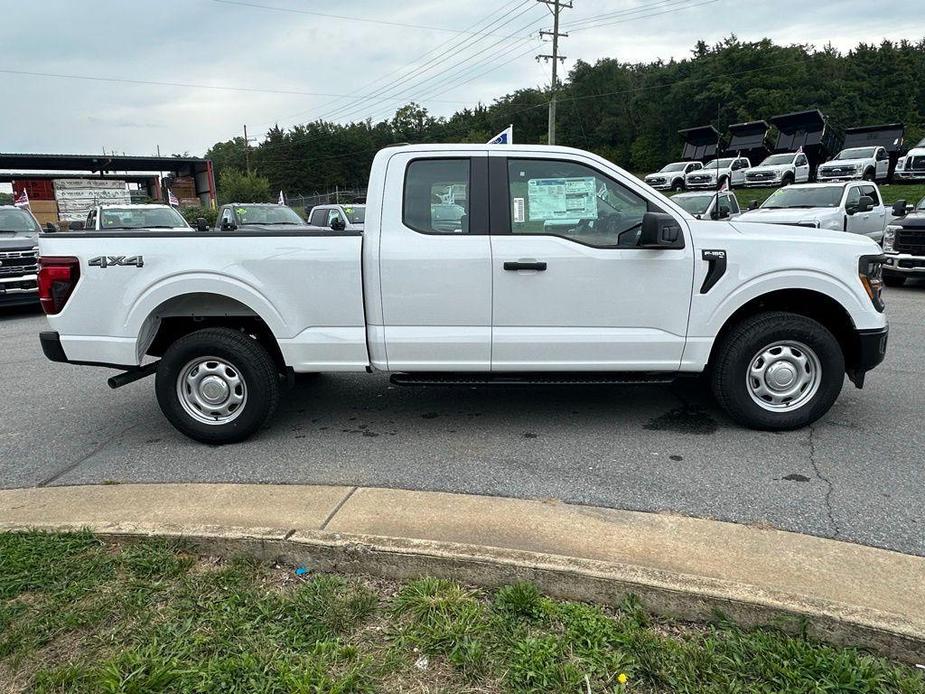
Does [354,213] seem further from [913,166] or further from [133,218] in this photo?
[913,166]

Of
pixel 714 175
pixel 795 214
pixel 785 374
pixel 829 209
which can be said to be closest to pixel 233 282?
pixel 785 374

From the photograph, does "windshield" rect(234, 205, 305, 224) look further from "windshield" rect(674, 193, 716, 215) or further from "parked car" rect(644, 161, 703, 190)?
"parked car" rect(644, 161, 703, 190)

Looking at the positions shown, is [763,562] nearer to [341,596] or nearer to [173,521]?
[341,596]

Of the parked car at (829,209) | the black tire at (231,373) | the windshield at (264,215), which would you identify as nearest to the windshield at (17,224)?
the windshield at (264,215)

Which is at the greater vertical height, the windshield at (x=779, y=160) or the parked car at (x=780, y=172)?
the windshield at (x=779, y=160)

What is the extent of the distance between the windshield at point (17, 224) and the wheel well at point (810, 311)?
1136cm

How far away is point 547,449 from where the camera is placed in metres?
4.43

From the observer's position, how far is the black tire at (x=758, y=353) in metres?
4.42

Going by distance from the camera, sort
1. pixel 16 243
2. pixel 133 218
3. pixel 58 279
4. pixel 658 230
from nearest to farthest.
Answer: pixel 658 230
pixel 58 279
pixel 16 243
pixel 133 218

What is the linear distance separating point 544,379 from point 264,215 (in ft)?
35.5

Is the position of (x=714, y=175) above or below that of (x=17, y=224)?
above

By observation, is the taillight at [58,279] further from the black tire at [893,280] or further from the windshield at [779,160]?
the windshield at [779,160]

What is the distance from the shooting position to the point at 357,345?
4.43 m

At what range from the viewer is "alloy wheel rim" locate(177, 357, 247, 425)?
455cm
